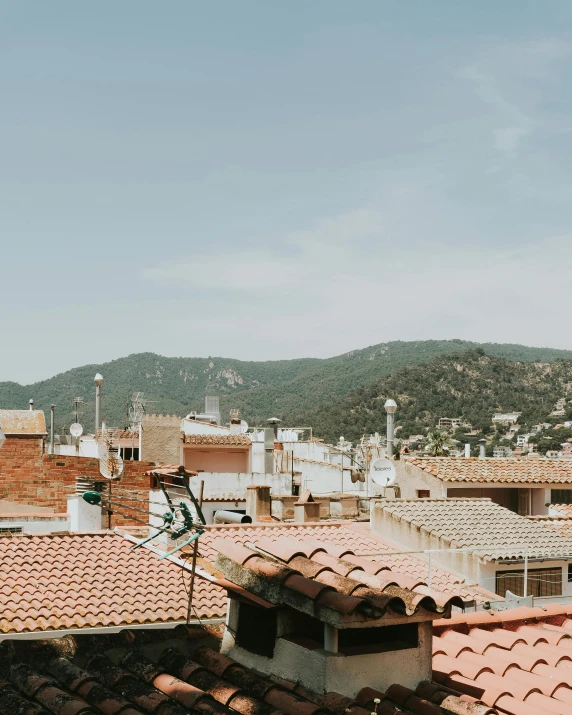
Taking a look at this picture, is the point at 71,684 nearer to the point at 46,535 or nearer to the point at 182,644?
the point at 182,644

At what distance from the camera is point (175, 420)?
4000 cm

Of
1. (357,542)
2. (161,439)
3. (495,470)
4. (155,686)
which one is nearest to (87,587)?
(357,542)

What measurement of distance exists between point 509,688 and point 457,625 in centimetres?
131

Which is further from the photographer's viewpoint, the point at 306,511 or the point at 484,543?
the point at 306,511

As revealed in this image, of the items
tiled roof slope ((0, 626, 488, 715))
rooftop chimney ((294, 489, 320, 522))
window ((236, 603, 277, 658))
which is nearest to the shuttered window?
rooftop chimney ((294, 489, 320, 522))

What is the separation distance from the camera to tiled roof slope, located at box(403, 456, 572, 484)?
2595 centimetres

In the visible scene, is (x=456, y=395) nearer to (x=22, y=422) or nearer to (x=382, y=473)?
(x=22, y=422)

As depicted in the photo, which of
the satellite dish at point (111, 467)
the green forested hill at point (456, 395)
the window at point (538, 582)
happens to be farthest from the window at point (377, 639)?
the green forested hill at point (456, 395)

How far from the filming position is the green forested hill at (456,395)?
91.9 m

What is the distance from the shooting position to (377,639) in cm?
491

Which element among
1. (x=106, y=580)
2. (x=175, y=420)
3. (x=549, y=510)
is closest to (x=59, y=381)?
(x=175, y=420)

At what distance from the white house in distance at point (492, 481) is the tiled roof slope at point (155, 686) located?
68.9 feet

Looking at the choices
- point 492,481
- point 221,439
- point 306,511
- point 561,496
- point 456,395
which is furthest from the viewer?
point 456,395

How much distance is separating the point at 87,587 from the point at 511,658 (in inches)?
325
